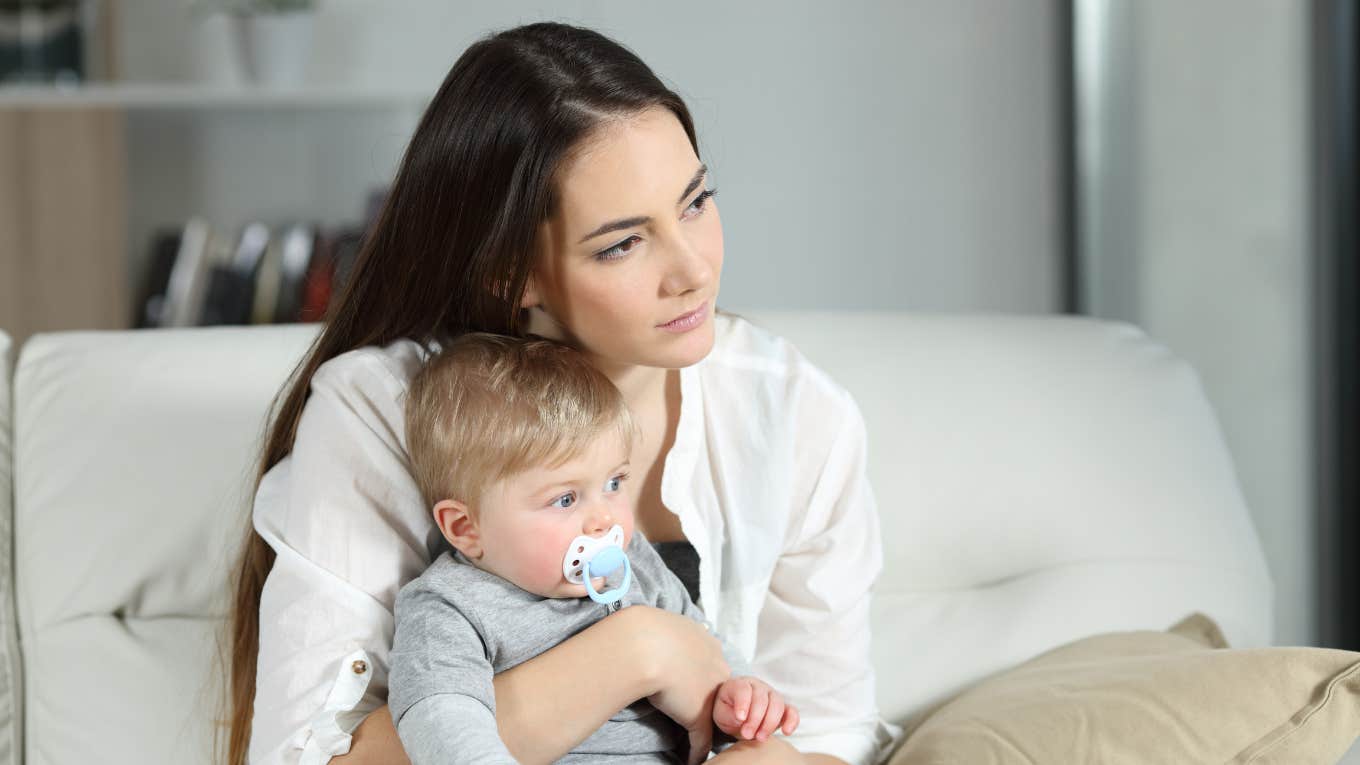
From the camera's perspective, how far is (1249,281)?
252 centimetres

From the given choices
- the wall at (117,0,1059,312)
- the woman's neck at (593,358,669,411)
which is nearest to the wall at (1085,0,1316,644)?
the wall at (117,0,1059,312)

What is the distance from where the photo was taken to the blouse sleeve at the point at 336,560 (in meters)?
1.20

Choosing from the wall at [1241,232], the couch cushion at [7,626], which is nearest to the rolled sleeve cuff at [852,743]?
the couch cushion at [7,626]

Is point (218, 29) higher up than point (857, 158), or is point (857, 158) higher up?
point (218, 29)

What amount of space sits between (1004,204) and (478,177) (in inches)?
91.3

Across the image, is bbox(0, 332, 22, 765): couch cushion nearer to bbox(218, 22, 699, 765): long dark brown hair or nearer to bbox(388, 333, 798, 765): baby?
bbox(218, 22, 699, 765): long dark brown hair

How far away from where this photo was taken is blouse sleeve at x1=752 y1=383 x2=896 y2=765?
1438 mm

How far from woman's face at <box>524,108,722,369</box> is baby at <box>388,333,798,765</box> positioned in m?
0.06

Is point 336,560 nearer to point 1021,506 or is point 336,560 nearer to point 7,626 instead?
point 7,626

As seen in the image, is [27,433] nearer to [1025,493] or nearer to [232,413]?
[232,413]

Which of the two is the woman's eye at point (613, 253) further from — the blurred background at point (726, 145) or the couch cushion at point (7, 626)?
the blurred background at point (726, 145)

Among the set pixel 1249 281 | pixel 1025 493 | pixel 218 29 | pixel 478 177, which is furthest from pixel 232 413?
pixel 218 29

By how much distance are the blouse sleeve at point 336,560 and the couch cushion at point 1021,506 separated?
62 centimetres

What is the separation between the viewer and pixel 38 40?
322 cm
